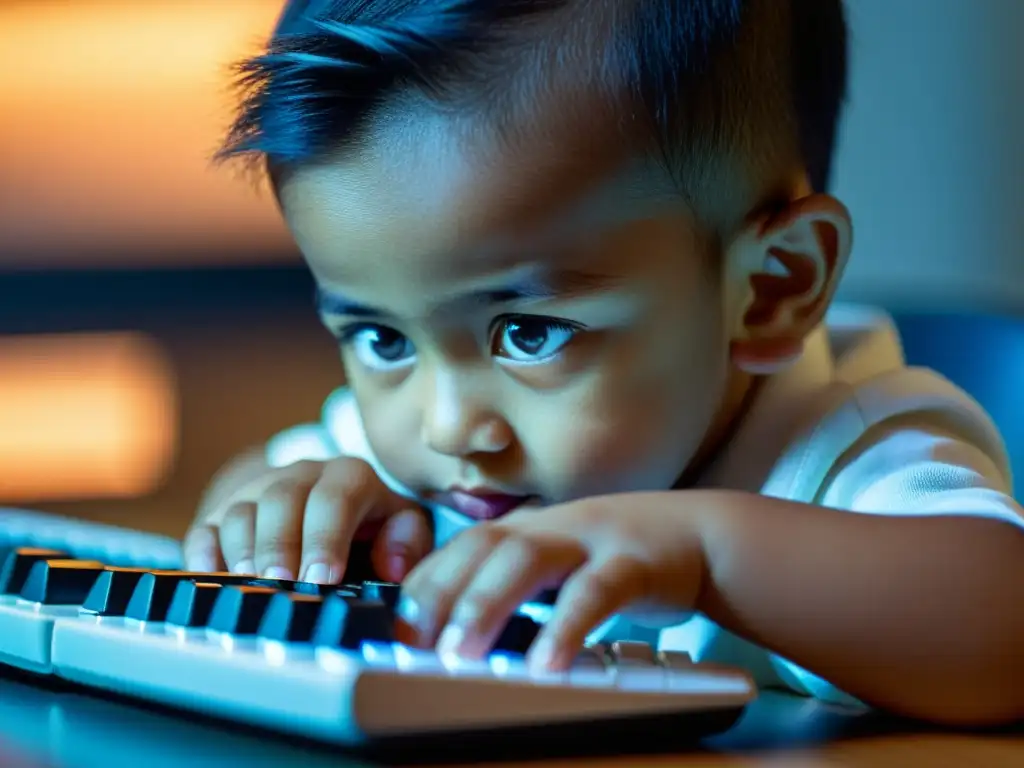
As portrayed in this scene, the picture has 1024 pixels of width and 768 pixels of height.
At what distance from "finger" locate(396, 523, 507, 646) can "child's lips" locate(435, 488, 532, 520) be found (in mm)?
202

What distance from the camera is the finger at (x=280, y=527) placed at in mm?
781

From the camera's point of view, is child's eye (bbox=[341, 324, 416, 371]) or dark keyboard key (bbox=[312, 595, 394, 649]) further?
child's eye (bbox=[341, 324, 416, 371])

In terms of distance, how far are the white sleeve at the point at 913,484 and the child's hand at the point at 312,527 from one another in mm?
233

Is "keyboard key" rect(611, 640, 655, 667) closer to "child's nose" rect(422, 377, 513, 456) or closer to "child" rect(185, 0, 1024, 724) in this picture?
"child" rect(185, 0, 1024, 724)

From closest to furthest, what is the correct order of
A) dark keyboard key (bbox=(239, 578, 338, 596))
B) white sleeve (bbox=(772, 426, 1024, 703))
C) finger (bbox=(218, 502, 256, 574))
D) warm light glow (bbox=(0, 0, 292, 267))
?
dark keyboard key (bbox=(239, 578, 338, 596)), white sleeve (bbox=(772, 426, 1024, 703)), finger (bbox=(218, 502, 256, 574)), warm light glow (bbox=(0, 0, 292, 267))

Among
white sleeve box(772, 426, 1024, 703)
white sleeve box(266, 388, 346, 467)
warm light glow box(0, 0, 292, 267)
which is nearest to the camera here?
white sleeve box(772, 426, 1024, 703)

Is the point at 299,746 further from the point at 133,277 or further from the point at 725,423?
the point at 133,277

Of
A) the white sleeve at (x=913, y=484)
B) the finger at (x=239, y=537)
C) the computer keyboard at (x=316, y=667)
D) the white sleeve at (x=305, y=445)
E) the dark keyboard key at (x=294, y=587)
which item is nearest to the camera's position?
the computer keyboard at (x=316, y=667)

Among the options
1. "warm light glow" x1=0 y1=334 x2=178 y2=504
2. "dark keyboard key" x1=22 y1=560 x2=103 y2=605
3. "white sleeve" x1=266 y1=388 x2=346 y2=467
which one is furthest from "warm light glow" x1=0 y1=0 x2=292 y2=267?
"dark keyboard key" x1=22 y1=560 x2=103 y2=605

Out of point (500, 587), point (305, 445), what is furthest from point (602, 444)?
point (305, 445)

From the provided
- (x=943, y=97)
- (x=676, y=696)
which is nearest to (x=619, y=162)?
(x=676, y=696)

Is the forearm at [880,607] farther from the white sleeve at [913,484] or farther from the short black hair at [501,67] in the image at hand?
the short black hair at [501,67]

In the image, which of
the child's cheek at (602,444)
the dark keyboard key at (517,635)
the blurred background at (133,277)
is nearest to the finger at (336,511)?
the child's cheek at (602,444)

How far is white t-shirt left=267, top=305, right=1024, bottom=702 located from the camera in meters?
0.74
